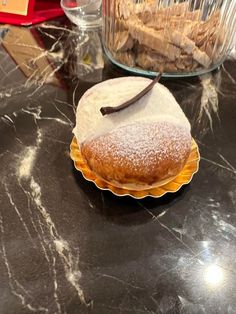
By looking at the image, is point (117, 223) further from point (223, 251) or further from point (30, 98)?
point (30, 98)

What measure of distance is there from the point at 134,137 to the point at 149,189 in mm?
96

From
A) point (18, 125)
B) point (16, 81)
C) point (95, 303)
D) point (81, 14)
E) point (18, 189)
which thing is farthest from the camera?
point (81, 14)

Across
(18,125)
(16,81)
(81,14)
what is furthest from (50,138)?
(81,14)

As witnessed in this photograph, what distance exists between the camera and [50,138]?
73 centimetres

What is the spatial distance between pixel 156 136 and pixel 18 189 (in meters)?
0.23

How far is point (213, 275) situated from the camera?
0.56 m

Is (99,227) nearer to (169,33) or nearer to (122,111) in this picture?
(122,111)

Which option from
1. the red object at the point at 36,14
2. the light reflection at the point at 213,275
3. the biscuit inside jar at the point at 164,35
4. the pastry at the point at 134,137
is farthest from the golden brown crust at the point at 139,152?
the red object at the point at 36,14

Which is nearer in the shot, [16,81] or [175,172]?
[175,172]

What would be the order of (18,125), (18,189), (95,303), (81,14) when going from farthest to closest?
(81,14) < (18,125) < (18,189) < (95,303)

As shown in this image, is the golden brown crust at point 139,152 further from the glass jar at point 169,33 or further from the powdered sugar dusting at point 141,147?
the glass jar at point 169,33

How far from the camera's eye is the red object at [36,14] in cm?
101

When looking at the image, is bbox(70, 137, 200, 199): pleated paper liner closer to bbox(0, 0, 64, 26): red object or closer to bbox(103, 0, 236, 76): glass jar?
bbox(103, 0, 236, 76): glass jar

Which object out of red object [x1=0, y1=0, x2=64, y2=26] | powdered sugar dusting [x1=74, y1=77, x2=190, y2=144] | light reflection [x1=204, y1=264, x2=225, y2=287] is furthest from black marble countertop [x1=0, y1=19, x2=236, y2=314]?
red object [x1=0, y1=0, x2=64, y2=26]
